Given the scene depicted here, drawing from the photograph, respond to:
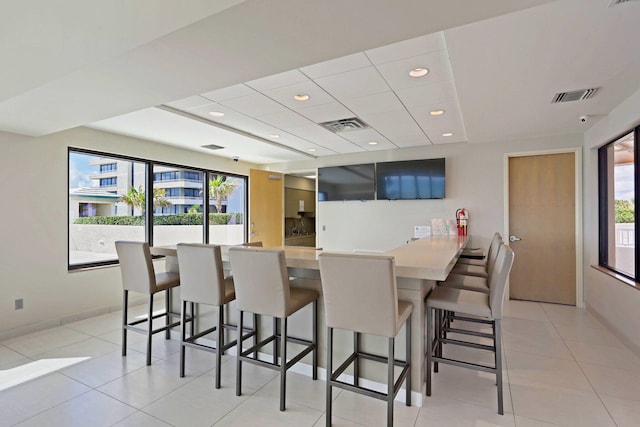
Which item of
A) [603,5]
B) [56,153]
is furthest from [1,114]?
[603,5]

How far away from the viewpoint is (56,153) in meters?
3.74

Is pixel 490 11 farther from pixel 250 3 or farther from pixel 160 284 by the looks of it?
pixel 160 284

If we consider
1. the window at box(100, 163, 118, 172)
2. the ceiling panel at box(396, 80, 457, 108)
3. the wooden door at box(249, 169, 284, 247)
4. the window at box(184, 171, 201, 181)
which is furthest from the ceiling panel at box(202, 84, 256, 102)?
the wooden door at box(249, 169, 284, 247)

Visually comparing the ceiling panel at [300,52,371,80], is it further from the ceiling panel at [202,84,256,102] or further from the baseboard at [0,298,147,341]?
the baseboard at [0,298,147,341]

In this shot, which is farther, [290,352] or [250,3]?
[290,352]

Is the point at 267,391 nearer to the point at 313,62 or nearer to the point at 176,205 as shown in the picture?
the point at 313,62

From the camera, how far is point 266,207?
6.23 m

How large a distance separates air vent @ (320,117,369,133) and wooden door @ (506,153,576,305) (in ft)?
8.21

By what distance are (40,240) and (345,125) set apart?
3.87m

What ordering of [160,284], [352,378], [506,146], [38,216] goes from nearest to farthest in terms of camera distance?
[352,378] < [160,284] < [38,216] < [506,146]

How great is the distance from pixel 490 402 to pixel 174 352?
8.83 ft

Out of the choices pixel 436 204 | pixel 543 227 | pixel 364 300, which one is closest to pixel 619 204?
pixel 543 227

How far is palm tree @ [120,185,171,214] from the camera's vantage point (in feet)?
15.0

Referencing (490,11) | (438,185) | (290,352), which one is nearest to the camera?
(490,11)
